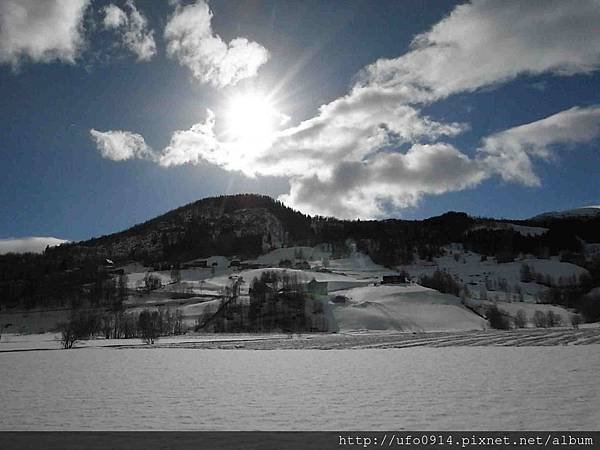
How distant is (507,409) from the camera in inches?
601

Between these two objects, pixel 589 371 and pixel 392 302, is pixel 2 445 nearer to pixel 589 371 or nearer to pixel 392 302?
pixel 589 371

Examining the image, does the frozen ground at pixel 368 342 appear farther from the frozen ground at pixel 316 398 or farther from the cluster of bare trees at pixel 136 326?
the frozen ground at pixel 316 398

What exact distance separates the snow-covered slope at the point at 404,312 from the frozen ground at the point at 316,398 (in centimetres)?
9548

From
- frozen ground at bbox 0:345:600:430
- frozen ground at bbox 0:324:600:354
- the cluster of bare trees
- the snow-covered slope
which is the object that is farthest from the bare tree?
frozen ground at bbox 0:345:600:430

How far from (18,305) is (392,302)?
529ft

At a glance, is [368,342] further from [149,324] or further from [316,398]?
[149,324]

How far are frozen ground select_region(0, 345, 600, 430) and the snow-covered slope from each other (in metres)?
95.5

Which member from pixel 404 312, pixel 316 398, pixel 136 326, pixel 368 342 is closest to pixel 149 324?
pixel 136 326

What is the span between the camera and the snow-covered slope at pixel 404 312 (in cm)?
12294

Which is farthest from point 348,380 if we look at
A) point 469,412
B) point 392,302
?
point 392,302

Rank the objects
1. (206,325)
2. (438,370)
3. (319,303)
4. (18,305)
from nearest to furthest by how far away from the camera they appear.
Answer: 1. (438,370)
2. (206,325)
3. (319,303)
4. (18,305)

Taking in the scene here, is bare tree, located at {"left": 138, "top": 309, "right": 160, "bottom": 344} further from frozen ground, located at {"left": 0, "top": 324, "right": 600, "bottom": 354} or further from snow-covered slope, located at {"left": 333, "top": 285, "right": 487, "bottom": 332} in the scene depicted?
snow-covered slope, located at {"left": 333, "top": 285, "right": 487, "bottom": 332}

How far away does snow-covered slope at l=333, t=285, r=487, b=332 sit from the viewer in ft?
403

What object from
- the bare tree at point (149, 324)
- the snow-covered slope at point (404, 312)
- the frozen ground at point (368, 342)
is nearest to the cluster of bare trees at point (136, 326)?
the bare tree at point (149, 324)
